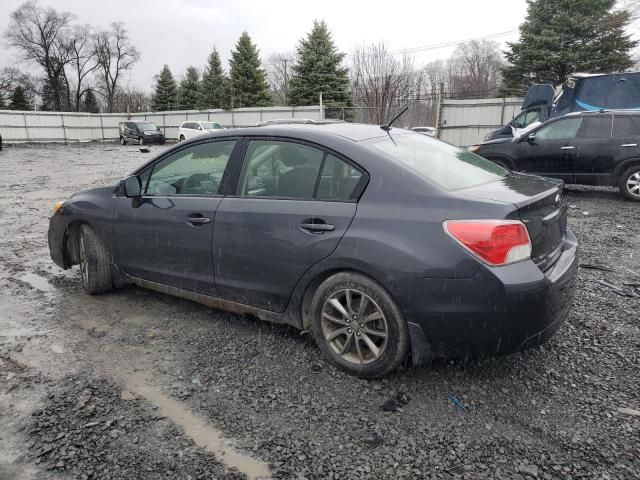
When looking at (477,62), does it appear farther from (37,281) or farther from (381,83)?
(37,281)

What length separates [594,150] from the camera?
8930mm

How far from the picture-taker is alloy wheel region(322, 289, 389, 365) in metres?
2.79

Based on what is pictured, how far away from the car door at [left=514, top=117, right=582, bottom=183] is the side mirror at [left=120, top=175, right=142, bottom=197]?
7950 millimetres

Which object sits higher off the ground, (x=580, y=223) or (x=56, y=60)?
(x=56, y=60)

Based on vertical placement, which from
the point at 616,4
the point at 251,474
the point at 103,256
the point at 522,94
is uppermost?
the point at 616,4

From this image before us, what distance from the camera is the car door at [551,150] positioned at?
29.9ft

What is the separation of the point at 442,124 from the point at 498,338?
19.5 meters

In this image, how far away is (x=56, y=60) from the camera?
53500 millimetres

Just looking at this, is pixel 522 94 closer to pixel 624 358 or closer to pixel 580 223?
pixel 580 223

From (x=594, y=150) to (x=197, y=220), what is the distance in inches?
327

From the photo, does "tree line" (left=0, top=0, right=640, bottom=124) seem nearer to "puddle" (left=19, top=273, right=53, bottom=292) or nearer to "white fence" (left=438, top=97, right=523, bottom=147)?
"white fence" (left=438, top=97, right=523, bottom=147)

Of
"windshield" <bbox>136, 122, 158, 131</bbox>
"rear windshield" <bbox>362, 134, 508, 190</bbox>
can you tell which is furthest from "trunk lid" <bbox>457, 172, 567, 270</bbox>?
"windshield" <bbox>136, 122, 158, 131</bbox>

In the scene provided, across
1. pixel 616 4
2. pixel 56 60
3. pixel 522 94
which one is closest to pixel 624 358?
pixel 522 94

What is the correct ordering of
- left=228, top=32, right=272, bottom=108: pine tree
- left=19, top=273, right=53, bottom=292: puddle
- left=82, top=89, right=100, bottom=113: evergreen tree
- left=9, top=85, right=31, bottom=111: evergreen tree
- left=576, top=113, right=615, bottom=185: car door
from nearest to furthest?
left=19, top=273, right=53, bottom=292: puddle, left=576, top=113, right=615, bottom=185: car door, left=228, top=32, right=272, bottom=108: pine tree, left=9, top=85, right=31, bottom=111: evergreen tree, left=82, top=89, right=100, bottom=113: evergreen tree
